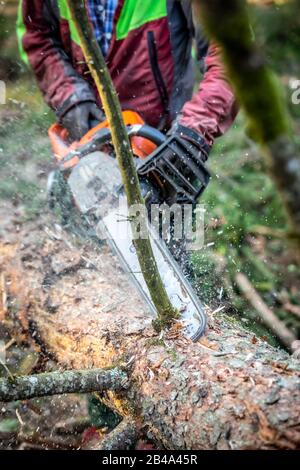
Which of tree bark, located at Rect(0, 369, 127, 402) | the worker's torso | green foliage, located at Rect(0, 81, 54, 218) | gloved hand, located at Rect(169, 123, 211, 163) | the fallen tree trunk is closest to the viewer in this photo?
the fallen tree trunk

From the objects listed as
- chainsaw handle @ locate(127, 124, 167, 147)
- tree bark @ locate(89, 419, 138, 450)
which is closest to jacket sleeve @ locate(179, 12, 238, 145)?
chainsaw handle @ locate(127, 124, 167, 147)

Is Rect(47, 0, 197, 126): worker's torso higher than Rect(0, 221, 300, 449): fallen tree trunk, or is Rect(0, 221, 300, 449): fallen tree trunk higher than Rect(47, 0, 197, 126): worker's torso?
Rect(47, 0, 197, 126): worker's torso

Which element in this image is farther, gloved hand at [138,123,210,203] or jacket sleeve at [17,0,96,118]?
jacket sleeve at [17,0,96,118]

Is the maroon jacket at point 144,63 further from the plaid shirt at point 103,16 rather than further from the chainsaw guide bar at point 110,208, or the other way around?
the chainsaw guide bar at point 110,208

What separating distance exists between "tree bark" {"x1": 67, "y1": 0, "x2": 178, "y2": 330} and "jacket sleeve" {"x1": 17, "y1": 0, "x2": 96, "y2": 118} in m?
1.46

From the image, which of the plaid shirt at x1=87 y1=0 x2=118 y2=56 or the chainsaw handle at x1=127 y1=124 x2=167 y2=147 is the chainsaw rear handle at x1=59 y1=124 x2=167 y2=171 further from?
the plaid shirt at x1=87 y1=0 x2=118 y2=56

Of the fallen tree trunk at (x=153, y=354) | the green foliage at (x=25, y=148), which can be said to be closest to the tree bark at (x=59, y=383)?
the fallen tree trunk at (x=153, y=354)

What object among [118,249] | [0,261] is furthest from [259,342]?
[0,261]

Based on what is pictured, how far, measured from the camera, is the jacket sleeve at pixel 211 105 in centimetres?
232

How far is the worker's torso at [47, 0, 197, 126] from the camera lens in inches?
100

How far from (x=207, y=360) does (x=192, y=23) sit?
197 cm

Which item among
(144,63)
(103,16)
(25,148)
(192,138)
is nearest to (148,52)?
(144,63)

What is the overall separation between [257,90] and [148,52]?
7.54ft

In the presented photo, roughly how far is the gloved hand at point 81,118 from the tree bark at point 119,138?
1.33m
